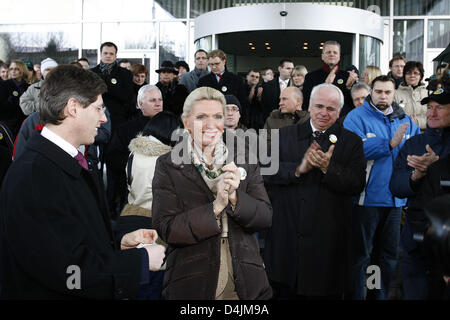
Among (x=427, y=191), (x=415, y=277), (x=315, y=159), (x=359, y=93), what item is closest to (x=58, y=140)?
(x=315, y=159)

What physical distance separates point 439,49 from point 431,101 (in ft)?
41.4

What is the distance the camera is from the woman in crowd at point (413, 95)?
6.50m

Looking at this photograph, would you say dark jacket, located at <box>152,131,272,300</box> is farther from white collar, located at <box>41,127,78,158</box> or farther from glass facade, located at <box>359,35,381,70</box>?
glass facade, located at <box>359,35,381,70</box>

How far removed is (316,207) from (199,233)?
1.58m

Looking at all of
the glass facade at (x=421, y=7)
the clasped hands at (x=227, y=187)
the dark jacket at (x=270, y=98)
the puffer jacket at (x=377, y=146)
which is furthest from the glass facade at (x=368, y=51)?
the clasped hands at (x=227, y=187)

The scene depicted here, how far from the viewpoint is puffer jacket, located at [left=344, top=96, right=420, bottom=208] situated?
4.66m

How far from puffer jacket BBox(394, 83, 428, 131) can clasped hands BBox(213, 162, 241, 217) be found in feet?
15.1

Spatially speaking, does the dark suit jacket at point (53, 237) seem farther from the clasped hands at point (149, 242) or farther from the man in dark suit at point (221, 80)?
the man in dark suit at point (221, 80)

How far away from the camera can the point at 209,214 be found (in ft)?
8.44

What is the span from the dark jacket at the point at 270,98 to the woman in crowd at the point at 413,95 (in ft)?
A: 5.98

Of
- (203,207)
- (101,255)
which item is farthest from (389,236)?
(101,255)

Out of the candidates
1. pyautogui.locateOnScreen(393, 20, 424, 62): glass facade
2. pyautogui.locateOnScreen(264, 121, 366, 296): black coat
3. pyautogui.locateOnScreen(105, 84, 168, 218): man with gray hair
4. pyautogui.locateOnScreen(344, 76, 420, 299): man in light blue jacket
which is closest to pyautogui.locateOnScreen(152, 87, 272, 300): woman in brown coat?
pyautogui.locateOnScreen(264, 121, 366, 296): black coat

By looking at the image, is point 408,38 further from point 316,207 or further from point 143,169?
point 143,169

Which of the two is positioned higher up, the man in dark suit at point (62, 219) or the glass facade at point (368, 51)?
the glass facade at point (368, 51)
